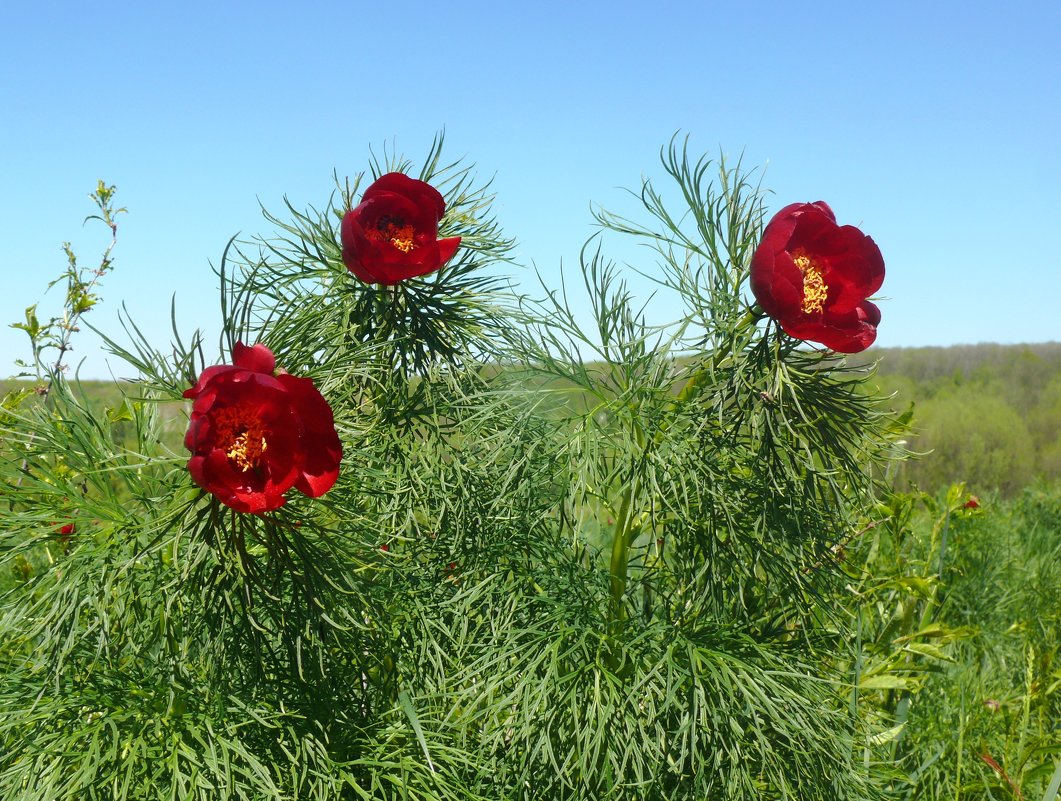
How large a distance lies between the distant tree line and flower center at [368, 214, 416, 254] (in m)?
5.25

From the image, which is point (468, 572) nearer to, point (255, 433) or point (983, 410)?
point (255, 433)

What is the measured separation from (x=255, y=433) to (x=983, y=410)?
24.7ft

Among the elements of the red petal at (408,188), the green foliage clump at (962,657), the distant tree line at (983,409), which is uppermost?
the red petal at (408,188)

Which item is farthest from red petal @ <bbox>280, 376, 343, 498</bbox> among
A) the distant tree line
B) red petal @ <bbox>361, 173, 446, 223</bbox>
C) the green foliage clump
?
the distant tree line

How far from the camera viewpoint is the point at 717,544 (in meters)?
1.26

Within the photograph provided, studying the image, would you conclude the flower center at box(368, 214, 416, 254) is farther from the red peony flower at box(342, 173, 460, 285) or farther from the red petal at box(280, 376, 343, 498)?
the red petal at box(280, 376, 343, 498)

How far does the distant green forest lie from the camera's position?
6.91 meters

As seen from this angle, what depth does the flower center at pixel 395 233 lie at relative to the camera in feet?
4.53

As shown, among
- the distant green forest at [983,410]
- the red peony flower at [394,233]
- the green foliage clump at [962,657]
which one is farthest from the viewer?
the distant green forest at [983,410]

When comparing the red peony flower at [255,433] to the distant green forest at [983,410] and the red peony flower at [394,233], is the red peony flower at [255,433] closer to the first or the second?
the red peony flower at [394,233]

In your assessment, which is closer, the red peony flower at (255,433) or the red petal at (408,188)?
the red peony flower at (255,433)

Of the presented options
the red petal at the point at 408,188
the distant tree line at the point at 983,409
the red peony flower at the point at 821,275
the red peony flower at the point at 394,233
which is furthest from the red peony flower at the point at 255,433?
the distant tree line at the point at 983,409

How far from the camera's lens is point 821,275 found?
4.00ft

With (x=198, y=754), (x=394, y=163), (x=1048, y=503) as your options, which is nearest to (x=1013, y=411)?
(x=1048, y=503)
